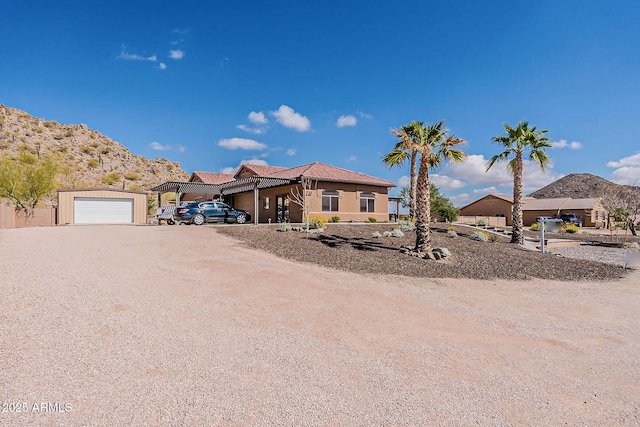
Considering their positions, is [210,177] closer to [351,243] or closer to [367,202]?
[367,202]

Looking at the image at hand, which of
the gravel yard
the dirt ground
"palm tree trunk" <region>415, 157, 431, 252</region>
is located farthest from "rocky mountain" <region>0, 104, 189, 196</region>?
the dirt ground

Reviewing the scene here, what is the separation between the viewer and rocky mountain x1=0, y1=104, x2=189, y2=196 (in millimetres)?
40047

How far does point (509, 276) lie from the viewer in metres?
10.6

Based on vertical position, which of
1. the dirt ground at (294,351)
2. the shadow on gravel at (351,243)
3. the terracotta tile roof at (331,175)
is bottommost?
the dirt ground at (294,351)

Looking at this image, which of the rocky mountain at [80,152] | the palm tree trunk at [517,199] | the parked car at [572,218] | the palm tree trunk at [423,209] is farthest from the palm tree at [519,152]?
the rocky mountain at [80,152]

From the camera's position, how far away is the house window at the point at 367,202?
27445 millimetres

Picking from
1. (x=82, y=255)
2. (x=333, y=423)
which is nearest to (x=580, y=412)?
(x=333, y=423)

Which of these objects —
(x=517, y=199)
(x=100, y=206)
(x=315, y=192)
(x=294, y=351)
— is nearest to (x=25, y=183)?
(x=100, y=206)

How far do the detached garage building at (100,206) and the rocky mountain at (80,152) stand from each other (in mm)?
16665

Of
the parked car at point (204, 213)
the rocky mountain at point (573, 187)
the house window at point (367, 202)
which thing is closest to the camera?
the parked car at point (204, 213)

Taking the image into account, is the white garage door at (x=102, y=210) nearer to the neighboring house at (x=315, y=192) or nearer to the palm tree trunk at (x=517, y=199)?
the neighboring house at (x=315, y=192)

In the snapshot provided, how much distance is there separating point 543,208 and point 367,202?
112ft

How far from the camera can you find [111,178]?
142ft

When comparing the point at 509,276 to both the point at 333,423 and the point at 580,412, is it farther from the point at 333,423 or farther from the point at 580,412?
the point at 333,423
